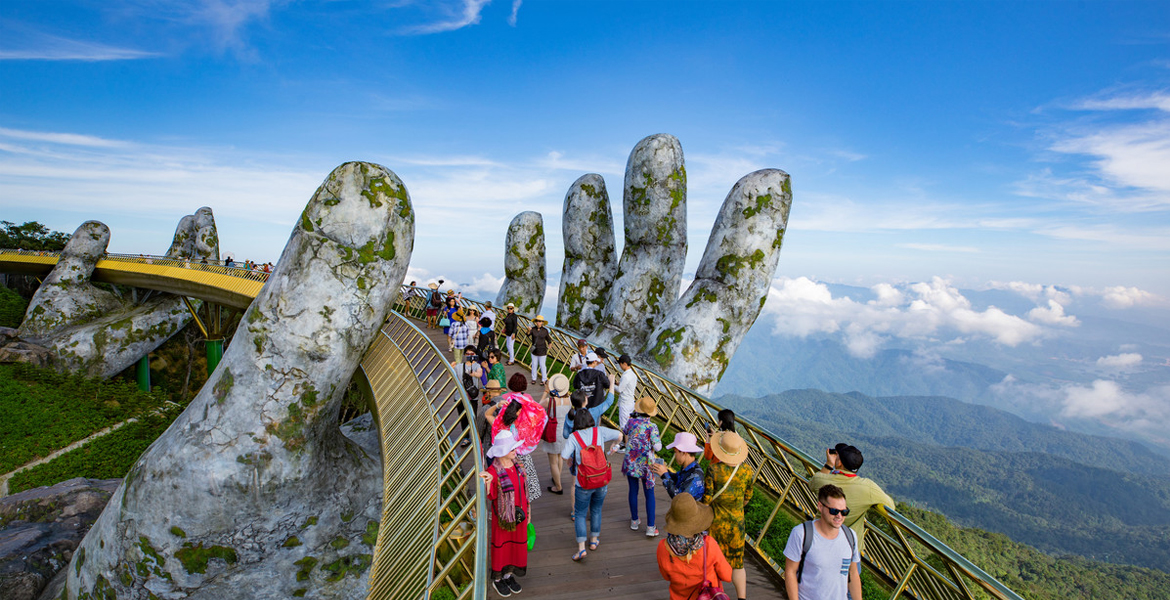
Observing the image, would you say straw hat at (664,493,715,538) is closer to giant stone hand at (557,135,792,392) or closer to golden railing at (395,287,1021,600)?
golden railing at (395,287,1021,600)

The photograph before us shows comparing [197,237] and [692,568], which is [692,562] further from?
[197,237]

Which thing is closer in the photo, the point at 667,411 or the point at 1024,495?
the point at 667,411

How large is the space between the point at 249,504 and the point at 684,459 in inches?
350

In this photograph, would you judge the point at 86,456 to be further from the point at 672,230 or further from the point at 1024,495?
the point at 1024,495

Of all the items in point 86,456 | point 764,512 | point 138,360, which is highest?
point 764,512

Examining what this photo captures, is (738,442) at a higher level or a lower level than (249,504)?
higher

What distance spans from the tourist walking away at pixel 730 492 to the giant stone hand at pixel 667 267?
30.4ft

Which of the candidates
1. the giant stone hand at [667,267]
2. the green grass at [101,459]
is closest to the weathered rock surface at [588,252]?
the giant stone hand at [667,267]

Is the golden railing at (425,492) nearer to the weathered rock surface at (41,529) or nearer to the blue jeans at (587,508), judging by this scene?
the blue jeans at (587,508)

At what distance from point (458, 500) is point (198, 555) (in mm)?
7547

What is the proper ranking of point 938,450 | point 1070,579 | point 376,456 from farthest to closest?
1. point 938,450
2. point 1070,579
3. point 376,456

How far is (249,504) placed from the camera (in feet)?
32.6

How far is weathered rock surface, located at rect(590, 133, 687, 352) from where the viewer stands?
17938mm

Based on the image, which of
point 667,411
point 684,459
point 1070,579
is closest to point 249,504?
point 667,411
